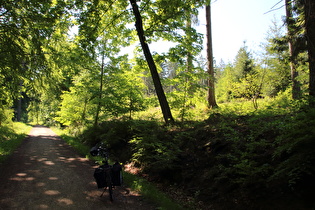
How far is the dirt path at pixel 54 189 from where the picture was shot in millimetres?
4371

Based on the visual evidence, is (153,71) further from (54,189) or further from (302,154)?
(302,154)

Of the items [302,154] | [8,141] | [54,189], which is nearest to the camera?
[302,154]

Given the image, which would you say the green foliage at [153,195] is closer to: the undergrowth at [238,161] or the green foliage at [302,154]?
the undergrowth at [238,161]

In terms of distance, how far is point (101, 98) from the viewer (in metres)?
13.3

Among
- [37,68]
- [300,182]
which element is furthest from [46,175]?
[300,182]

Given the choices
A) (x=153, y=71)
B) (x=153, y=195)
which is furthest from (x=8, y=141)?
(x=153, y=195)

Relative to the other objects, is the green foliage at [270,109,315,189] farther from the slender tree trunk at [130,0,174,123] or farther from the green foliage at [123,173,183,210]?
the slender tree trunk at [130,0,174,123]

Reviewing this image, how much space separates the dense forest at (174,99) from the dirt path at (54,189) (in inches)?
69.2

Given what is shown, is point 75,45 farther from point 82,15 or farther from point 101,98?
point 101,98

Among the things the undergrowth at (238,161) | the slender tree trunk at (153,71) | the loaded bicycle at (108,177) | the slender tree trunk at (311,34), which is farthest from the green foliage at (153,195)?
the slender tree trunk at (311,34)

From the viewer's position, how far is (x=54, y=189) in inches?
203

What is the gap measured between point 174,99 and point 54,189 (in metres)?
6.81

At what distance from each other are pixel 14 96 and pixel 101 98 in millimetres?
6082

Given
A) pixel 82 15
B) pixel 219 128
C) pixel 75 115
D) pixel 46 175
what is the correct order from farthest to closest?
1. pixel 75 115
2. pixel 82 15
3. pixel 219 128
4. pixel 46 175
